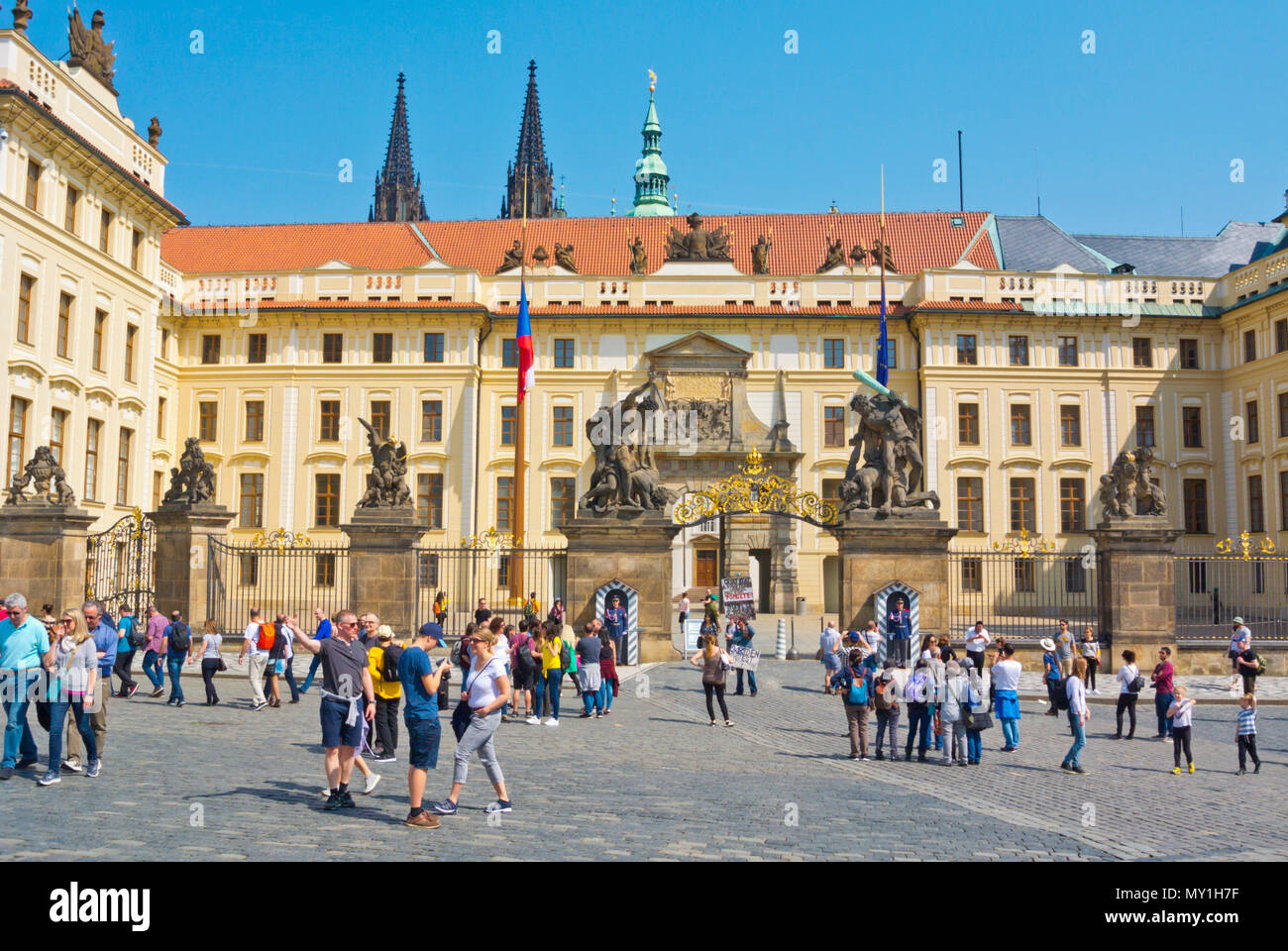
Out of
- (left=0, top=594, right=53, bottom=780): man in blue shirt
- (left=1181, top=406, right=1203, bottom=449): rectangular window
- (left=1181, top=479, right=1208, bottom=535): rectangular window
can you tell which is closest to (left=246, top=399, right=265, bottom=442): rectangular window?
(left=0, top=594, right=53, bottom=780): man in blue shirt

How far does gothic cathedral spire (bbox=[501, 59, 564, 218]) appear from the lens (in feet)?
317

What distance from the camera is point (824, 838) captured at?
8273mm

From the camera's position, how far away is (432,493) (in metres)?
46.0

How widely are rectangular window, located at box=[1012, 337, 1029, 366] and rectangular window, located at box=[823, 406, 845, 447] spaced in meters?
7.36

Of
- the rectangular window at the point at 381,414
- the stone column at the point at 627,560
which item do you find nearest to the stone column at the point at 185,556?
the stone column at the point at 627,560

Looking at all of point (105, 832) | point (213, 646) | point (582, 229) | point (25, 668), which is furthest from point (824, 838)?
point (582, 229)

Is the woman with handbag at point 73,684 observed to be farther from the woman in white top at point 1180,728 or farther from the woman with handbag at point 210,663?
the woman in white top at point 1180,728

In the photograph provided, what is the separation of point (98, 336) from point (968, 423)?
32821mm

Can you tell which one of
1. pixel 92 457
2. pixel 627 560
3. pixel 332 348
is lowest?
pixel 627 560

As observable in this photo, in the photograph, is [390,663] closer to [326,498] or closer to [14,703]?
[14,703]

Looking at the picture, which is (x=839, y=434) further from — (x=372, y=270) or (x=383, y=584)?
(x=383, y=584)

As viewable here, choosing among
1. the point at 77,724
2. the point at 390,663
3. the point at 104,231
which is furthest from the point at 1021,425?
the point at 77,724

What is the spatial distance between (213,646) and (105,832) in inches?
373

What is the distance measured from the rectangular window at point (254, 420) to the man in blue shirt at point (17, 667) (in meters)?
37.2
